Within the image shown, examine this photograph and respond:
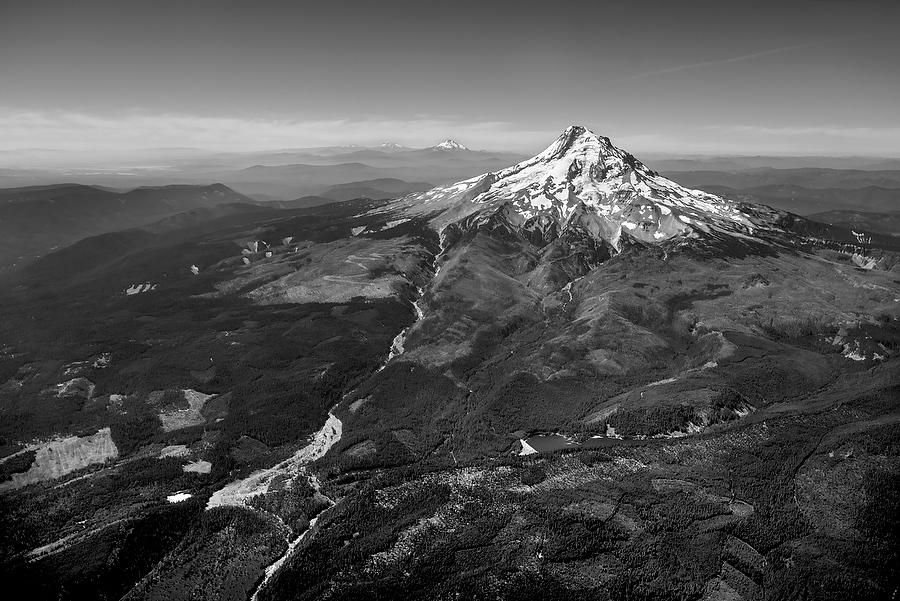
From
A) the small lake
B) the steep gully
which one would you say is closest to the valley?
the steep gully

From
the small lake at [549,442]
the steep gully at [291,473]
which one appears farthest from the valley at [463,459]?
the small lake at [549,442]

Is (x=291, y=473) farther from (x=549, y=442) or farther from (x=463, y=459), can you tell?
(x=549, y=442)

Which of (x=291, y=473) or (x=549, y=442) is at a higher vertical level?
(x=291, y=473)

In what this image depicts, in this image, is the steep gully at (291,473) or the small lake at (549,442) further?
the small lake at (549,442)

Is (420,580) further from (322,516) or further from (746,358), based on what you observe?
(746,358)

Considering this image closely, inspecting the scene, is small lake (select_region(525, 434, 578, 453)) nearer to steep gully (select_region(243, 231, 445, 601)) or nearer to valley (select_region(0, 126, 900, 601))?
valley (select_region(0, 126, 900, 601))

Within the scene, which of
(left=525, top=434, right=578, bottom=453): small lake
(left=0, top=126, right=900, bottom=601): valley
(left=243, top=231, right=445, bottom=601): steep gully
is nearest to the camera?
(left=0, top=126, right=900, bottom=601): valley

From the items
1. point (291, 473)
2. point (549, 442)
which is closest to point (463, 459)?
point (549, 442)

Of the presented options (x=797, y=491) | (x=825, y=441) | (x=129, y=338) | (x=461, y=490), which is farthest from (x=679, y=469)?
(x=129, y=338)

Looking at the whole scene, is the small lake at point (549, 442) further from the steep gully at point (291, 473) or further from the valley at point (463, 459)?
the steep gully at point (291, 473)

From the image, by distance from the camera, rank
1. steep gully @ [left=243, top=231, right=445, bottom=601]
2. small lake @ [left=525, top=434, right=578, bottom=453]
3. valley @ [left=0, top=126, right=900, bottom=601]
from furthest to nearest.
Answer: small lake @ [left=525, top=434, right=578, bottom=453] → steep gully @ [left=243, top=231, right=445, bottom=601] → valley @ [left=0, top=126, right=900, bottom=601]

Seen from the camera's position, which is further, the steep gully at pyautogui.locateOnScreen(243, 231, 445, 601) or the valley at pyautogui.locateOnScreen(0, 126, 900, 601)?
the steep gully at pyautogui.locateOnScreen(243, 231, 445, 601)
